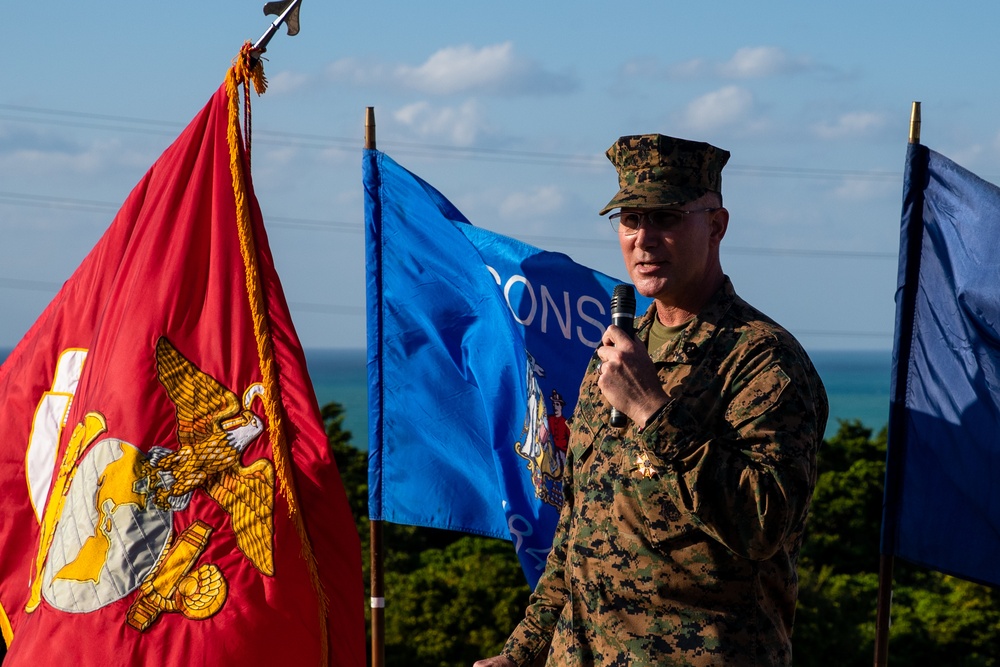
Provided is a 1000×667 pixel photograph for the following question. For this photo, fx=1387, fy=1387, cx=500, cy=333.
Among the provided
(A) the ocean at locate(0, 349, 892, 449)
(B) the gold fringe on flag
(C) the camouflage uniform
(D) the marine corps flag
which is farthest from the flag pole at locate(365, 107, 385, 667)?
(A) the ocean at locate(0, 349, 892, 449)

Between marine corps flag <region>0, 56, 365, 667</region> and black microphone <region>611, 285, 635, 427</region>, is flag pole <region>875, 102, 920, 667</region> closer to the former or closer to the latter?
marine corps flag <region>0, 56, 365, 667</region>

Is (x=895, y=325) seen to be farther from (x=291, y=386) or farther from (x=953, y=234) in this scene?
(x=291, y=386)

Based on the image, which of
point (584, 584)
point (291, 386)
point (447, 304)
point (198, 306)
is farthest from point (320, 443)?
point (584, 584)

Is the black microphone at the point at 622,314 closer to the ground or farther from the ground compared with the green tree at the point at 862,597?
farther from the ground

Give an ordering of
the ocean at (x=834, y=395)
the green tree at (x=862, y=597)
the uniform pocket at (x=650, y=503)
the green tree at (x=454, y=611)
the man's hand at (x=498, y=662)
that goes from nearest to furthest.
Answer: the uniform pocket at (x=650, y=503) → the man's hand at (x=498, y=662) → the green tree at (x=454, y=611) → the green tree at (x=862, y=597) → the ocean at (x=834, y=395)

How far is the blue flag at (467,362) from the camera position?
593 centimetres

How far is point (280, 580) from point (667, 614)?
232cm

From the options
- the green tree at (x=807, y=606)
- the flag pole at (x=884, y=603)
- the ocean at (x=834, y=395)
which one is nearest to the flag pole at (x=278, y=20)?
the flag pole at (x=884, y=603)

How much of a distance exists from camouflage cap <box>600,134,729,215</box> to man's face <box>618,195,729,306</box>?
3cm

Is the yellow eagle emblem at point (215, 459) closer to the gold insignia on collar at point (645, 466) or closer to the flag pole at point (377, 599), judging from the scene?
the flag pole at point (377, 599)

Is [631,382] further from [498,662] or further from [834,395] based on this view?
[834,395]

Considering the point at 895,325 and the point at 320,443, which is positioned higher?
the point at 895,325

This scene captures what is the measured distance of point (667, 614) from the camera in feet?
9.57

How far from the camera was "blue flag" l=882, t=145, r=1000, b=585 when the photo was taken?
207 inches
